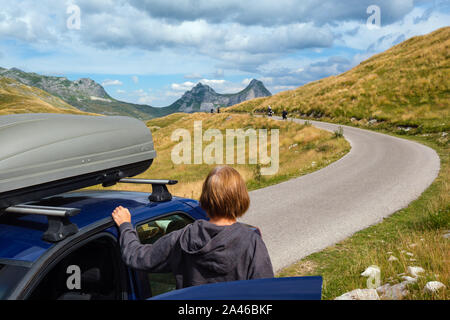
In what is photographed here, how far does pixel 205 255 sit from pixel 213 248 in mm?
66

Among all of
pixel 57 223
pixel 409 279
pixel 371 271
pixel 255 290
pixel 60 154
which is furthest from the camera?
pixel 371 271

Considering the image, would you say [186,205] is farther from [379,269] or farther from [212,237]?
[379,269]

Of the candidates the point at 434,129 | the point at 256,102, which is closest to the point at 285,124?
the point at 434,129

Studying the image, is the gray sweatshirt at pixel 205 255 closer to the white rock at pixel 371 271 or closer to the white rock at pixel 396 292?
the white rock at pixel 396 292

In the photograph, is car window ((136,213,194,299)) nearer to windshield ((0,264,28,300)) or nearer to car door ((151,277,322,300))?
windshield ((0,264,28,300))

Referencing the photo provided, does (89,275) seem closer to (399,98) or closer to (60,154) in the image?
(60,154)

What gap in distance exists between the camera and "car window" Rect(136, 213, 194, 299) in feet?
9.07

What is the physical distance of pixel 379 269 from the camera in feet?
14.4

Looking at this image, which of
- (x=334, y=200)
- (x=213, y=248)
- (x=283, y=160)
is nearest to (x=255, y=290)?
(x=213, y=248)

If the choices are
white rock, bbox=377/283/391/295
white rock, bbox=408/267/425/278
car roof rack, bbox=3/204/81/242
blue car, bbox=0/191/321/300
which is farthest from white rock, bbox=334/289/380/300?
car roof rack, bbox=3/204/81/242

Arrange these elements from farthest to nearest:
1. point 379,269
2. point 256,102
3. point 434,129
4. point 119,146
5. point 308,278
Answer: point 256,102 → point 434,129 → point 379,269 → point 119,146 → point 308,278

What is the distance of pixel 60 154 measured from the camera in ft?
7.54
